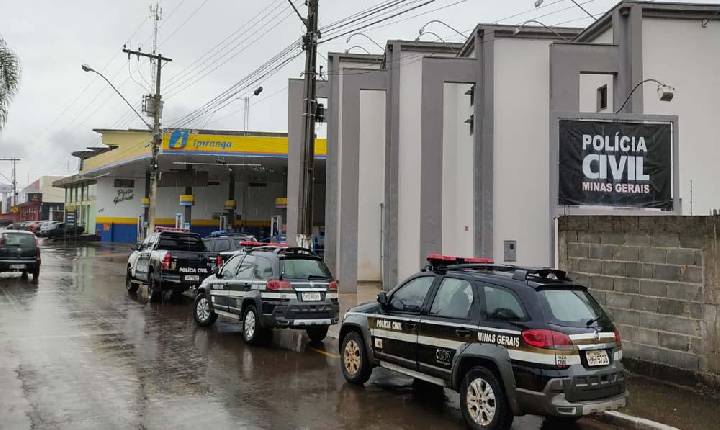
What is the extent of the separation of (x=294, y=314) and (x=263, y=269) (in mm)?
1050

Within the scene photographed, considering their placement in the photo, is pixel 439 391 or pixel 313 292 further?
pixel 313 292

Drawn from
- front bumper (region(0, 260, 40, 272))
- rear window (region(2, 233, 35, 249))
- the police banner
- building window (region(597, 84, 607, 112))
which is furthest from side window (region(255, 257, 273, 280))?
rear window (region(2, 233, 35, 249))

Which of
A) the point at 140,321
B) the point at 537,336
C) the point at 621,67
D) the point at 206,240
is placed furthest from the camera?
the point at 206,240

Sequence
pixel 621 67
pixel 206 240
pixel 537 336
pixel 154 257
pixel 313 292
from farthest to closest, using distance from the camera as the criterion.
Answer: pixel 206 240 → pixel 154 257 → pixel 621 67 → pixel 313 292 → pixel 537 336

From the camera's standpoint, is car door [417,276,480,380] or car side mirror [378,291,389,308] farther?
car side mirror [378,291,389,308]

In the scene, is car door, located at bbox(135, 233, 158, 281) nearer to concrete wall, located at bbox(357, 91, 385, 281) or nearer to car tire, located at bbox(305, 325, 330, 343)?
concrete wall, located at bbox(357, 91, 385, 281)

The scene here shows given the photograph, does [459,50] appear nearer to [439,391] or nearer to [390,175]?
[390,175]

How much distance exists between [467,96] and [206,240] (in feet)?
32.2

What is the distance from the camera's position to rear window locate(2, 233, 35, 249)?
2116 cm

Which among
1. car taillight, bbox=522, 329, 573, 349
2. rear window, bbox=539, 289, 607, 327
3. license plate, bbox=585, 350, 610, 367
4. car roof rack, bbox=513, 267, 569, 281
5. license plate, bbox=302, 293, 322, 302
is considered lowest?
license plate, bbox=585, 350, 610, 367

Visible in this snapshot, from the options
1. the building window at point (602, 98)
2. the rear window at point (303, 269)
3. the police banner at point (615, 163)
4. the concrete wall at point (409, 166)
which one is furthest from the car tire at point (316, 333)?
the building window at point (602, 98)

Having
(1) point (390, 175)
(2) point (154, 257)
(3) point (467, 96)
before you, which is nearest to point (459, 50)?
(3) point (467, 96)

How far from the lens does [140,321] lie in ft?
43.3

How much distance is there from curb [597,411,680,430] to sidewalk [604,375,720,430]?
4.9 inches
